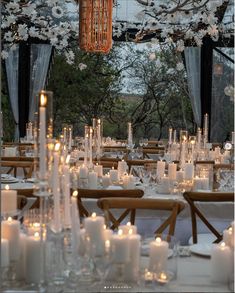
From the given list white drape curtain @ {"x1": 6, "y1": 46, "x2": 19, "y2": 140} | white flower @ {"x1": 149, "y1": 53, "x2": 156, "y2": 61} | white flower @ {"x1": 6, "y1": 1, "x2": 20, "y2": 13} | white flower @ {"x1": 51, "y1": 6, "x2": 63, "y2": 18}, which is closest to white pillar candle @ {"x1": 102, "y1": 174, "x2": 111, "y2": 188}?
white flower @ {"x1": 6, "y1": 1, "x2": 20, "y2": 13}

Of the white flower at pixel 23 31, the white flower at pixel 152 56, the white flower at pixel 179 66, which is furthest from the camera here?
the white flower at pixel 179 66

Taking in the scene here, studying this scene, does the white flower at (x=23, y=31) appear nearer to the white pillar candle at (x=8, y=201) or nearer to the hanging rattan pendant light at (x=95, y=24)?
the hanging rattan pendant light at (x=95, y=24)

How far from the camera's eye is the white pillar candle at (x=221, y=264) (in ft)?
6.61

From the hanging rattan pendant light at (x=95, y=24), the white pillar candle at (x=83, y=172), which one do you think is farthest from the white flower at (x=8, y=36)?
the white pillar candle at (x=83, y=172)

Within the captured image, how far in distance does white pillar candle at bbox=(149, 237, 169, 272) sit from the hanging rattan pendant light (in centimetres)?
313

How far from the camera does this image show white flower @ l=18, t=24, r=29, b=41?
845 cm

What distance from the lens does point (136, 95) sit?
30.3 feet

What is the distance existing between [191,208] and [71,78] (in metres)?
5.98

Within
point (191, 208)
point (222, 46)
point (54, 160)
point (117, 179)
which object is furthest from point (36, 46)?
point (54, 160)

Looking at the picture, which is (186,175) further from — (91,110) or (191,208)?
(91,110)

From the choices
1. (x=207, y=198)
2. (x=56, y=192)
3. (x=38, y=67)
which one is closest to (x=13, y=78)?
(x=38, y=67)

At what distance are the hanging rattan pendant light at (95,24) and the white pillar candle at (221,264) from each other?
316 centimetres

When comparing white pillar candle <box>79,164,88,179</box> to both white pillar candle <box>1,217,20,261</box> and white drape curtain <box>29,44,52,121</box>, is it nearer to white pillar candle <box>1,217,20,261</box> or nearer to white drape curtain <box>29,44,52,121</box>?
white pillar candle <box>1,217,20,261</box>

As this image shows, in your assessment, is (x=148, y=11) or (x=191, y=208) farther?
(x=148, y=11)
